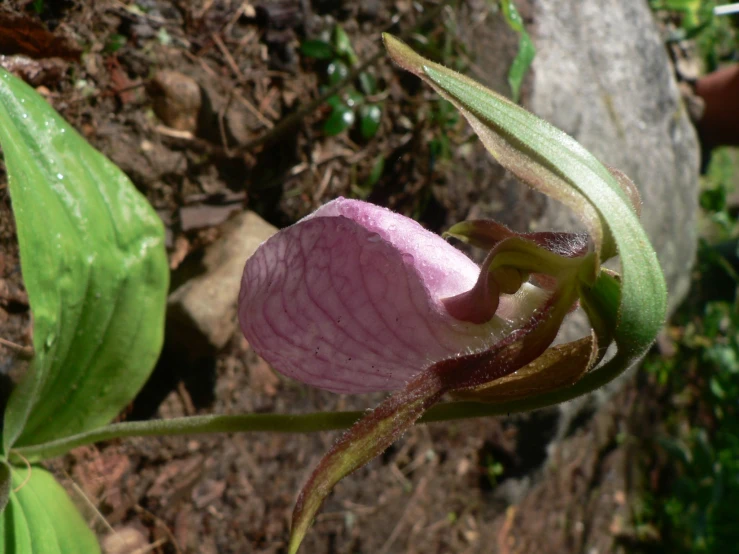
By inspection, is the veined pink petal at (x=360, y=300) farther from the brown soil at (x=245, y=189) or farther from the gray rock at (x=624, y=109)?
the gray rock at (x=624, y=109)

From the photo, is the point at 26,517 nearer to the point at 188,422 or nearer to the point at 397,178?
the point at 188,422

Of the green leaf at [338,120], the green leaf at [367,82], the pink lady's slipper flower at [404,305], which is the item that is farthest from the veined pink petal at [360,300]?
the green leaf at [367,82]

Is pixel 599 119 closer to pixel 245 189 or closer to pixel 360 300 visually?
pixel 245 189

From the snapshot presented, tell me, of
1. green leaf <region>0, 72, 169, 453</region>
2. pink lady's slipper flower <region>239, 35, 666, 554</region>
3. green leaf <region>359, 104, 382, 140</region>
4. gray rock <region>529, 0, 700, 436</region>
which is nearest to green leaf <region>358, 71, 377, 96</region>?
green leaf <region>359, 104, 382, 140</region>

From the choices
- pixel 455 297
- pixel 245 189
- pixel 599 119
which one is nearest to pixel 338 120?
pixel 245 189

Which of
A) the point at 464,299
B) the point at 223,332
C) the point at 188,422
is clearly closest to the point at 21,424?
the point at 188,422

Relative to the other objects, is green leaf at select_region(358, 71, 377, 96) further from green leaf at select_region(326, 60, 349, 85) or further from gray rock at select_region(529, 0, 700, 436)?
gray rock at select_region(529, 0, 700, 436)

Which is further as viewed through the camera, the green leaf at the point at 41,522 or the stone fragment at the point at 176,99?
the stone fragment at the point at 176,99
